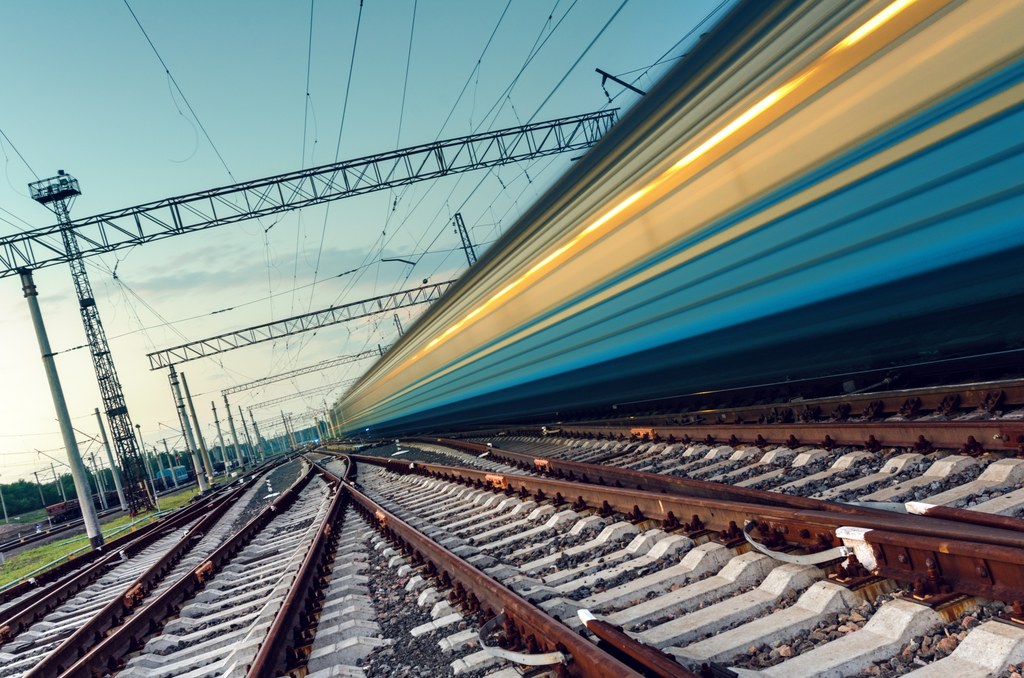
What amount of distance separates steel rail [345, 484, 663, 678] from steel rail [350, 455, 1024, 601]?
38.0 inches

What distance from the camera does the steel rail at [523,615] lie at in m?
2.73

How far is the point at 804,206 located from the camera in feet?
17.2

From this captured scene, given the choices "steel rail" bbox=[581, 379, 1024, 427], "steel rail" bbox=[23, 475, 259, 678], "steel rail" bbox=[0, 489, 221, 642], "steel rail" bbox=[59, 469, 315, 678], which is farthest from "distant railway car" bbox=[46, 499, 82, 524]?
"steel rail" bbox=[581, 379, 1024, 427]

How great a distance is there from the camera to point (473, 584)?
14.8ft

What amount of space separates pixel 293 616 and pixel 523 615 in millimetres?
2125

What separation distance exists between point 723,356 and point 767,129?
2467mm

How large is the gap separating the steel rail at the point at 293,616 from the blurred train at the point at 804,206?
3608 millimetres

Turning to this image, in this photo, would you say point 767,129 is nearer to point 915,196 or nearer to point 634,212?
point 915,196

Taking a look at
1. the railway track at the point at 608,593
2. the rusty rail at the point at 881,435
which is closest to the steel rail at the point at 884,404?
the rusty rail at the point at 881,435

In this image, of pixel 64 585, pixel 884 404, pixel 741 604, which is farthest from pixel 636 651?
pixel 64 585

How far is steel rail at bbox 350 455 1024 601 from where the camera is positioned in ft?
Answer: 8.02

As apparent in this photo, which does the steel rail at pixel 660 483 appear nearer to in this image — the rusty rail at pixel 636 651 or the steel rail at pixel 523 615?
the rusty rail at pixel 636 651

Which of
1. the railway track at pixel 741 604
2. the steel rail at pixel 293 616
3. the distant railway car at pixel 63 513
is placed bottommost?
the railway track at pixel 741 604

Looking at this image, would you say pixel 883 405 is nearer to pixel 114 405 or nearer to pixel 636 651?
pixel 636 651
